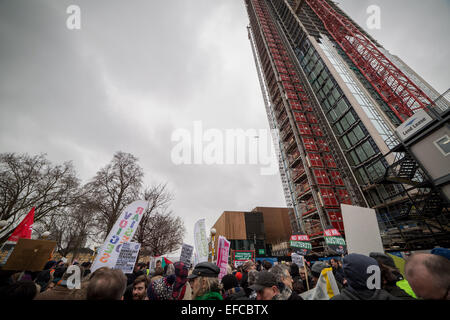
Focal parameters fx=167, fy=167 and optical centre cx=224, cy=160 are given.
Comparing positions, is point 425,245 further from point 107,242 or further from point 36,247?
point 36,247

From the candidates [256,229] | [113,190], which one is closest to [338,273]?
[113,190]

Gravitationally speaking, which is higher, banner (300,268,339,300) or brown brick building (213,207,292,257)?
brown brick building (213,207,292,257)

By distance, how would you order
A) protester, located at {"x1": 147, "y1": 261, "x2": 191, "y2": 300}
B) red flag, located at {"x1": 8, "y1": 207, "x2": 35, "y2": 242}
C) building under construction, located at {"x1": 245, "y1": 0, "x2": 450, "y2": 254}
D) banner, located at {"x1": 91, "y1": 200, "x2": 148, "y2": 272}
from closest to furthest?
protester, located at {"x1": 147, "y1": 261, "x2": 191, "y2": 300}
banner, located at {"x1": 91, "y1": 200, "x2": 148, "y2": 272}
red flag, located at {"x1": 8, "y1": 207, "x2": 35, "y2": 242}
building under construction, located at {"x1": 245, "y1": 0, "x2": 450, "y2": 254}

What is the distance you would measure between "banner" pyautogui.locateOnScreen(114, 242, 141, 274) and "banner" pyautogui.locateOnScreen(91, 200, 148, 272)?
16 cm

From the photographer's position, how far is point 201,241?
7973mm

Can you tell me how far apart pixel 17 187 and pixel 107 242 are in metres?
17.6

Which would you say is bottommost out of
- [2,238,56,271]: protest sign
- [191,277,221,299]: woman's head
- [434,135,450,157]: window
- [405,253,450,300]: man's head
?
[191,277,221,299]: woman's head

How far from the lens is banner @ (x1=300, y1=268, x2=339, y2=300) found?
263 cm

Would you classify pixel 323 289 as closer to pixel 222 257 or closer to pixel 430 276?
pixel 430 276

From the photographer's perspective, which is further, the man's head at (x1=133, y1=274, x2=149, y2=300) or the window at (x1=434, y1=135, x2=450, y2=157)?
the window at (x1=434, y1=135, x2=450, y2=157)

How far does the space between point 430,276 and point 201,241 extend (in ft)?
25.1

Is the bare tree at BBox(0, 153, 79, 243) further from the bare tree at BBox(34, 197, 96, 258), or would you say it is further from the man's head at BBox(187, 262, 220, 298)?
the man's head at BBox(187, 262, 220, 298)

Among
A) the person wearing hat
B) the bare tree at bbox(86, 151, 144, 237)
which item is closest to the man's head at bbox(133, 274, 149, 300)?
the person wearing hat

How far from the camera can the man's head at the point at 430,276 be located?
1477mm
